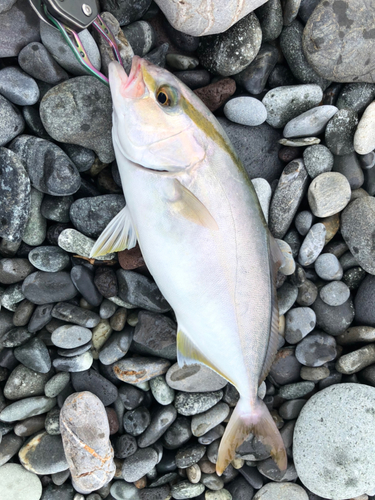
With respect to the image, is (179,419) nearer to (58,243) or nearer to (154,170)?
(58,243)

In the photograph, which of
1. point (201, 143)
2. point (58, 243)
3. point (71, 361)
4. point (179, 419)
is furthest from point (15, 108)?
point (179, 419)

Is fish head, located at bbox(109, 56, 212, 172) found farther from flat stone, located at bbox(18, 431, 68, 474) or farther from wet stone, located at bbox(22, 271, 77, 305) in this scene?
flat stone, located at bbox(18, 431, 68, 474)

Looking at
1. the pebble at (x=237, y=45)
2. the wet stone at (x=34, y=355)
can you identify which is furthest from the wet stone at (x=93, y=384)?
the pebble at (x=237, y=45)

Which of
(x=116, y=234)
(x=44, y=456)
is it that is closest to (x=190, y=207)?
(x=116, y=234)

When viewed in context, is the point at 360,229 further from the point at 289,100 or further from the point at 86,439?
the point at 86,439

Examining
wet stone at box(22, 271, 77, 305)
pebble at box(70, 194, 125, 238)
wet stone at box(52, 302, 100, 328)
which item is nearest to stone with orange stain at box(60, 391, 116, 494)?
wet stone at box(52, 302, 100, 328)

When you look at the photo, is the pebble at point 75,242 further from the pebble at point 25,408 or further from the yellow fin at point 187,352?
the pebble at point 25,408
